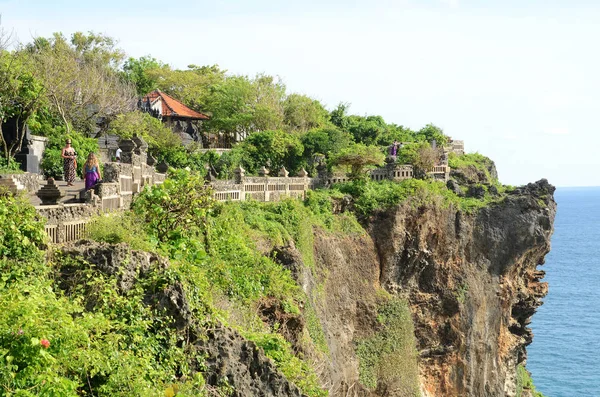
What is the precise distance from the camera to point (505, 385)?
48.5 m

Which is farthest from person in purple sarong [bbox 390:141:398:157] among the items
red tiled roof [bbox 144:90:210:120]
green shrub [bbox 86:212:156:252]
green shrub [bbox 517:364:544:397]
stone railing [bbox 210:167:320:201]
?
green shrub [bbox 86:212:156:252]

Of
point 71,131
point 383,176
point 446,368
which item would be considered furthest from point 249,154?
point 446,368

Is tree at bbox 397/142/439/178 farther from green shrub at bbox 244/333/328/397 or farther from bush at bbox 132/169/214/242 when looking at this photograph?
green shrub at bbox 244/333/328/397

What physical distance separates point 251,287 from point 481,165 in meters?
30.1

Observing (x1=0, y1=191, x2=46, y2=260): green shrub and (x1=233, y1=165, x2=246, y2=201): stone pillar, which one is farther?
(x1=233, y1=165, x2=246, y2=201): stone pillar

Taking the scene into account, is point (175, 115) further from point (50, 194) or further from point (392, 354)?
point (50, 194)

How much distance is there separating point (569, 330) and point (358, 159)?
4972 centimetres

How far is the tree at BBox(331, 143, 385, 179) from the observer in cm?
4344

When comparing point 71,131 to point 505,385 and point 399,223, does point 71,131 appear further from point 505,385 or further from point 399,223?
point 505,385

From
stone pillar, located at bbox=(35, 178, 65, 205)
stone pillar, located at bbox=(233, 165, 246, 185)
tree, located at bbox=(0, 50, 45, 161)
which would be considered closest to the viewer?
stone pillar, located at bbox=(35, 178, 65, 205)

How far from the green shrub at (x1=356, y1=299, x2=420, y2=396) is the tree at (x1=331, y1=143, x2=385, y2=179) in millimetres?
6782

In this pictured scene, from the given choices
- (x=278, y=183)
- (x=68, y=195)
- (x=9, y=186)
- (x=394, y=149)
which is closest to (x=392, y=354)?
(x=278, y=183)

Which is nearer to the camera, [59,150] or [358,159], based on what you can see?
[59,150]

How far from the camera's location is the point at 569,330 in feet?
279
